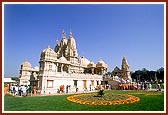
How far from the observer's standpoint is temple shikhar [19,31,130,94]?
61.9 ft

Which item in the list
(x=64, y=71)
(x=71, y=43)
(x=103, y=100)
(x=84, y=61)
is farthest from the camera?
(x=84, y=61)

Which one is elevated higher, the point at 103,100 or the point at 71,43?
the point at 71,43

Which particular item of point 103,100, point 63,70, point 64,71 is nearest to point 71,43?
point 63,70

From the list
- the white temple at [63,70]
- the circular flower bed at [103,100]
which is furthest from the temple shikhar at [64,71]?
the circular flower bed at [103,100]

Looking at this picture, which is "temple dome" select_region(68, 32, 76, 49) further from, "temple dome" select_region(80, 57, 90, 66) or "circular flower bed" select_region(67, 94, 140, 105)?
"circular flower bed" select_region(67, 94, 140, 105)

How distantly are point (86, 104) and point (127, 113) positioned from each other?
2.61 m

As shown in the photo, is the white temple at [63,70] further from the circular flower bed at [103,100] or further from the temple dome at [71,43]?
the circular flower bed at [103,100]

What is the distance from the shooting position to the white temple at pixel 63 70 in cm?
1884

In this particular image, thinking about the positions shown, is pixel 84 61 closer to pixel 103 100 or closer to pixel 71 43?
pixel 71 43

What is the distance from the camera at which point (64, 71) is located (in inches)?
1041

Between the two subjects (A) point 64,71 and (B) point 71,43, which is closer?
(A) point 64,71

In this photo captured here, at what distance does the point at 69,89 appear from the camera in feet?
66.3

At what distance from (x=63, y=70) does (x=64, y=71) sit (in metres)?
0.81

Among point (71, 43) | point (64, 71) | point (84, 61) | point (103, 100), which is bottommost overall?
point (103, 100)
